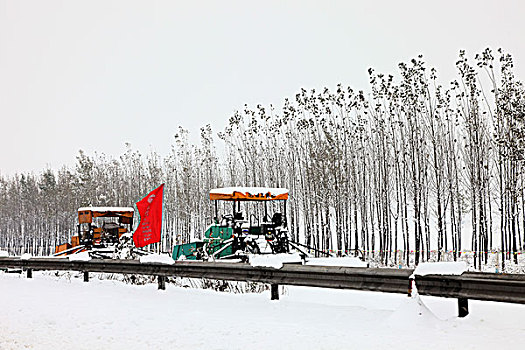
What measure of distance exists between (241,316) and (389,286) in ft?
7.76

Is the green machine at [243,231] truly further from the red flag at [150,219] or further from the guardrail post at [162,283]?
the guardrail post at [162,283]

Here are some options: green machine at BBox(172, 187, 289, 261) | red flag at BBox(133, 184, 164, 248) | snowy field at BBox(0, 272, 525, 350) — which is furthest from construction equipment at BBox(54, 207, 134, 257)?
snowy field at BBox(0, 272, 525, 350)

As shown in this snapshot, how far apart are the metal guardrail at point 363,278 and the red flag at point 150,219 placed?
1330 millimetres

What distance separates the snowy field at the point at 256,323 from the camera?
6.53 meters

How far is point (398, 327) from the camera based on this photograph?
726 centimetres

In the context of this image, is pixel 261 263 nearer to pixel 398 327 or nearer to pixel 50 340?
pixel 398 327

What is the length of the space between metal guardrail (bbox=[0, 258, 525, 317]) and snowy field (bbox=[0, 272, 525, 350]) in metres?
0.32

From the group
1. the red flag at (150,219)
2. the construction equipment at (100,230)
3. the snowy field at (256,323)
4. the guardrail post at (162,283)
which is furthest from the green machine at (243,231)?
the construction equipment at (100,230)

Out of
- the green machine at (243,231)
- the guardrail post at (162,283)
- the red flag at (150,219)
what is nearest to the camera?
the guardrail post at (162,283)

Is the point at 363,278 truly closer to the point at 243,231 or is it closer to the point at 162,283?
the point at 162,283

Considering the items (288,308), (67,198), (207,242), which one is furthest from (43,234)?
(288,308)

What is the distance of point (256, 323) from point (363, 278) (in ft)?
6.02

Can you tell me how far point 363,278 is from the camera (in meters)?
8.46

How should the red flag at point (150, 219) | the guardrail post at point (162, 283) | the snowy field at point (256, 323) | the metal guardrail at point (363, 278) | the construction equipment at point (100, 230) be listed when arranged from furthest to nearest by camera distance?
the construction equipment at point (100, 230) < the red flag at point (150, 219) < the guardrail post at point (162, 283) < the metal guardrail at point (363, 278) < the snowy field at point (256, 323)
